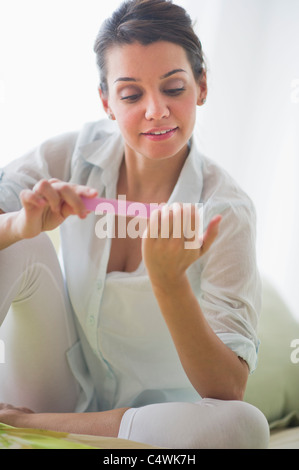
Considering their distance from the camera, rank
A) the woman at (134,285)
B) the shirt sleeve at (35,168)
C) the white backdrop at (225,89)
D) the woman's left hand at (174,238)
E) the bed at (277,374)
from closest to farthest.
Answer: the woman's left hand at (174,238), the woman at (134,285), the shirt sleeve at (35,168), the bed at (277,374), the white backdrop at (225,89)

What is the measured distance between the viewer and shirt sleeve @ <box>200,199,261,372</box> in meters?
0.88

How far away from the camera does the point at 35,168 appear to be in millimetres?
1089

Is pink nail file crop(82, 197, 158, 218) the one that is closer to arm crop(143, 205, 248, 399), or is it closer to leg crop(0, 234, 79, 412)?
arm crop(143, 205, 248, 399)

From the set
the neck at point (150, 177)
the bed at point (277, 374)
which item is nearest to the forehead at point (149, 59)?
the neck at point (150, 177)

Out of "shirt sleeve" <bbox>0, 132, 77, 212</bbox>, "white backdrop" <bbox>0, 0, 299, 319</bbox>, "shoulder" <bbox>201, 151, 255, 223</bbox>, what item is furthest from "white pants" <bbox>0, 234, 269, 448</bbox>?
"white backdrop" <bbox>0, 0, 299, 319</bbox>

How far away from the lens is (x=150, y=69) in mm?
937

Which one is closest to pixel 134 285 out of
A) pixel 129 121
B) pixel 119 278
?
pixel 119 278

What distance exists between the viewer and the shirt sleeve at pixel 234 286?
0.88 meters

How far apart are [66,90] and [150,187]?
2.23 feet

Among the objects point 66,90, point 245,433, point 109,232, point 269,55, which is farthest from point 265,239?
point 245,433

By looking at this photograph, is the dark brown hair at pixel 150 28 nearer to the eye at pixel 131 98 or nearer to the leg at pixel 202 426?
the eye at pixel 131 98

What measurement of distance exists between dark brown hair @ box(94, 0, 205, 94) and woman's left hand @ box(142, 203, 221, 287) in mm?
396

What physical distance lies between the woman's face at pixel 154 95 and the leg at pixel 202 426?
0.45 meters
